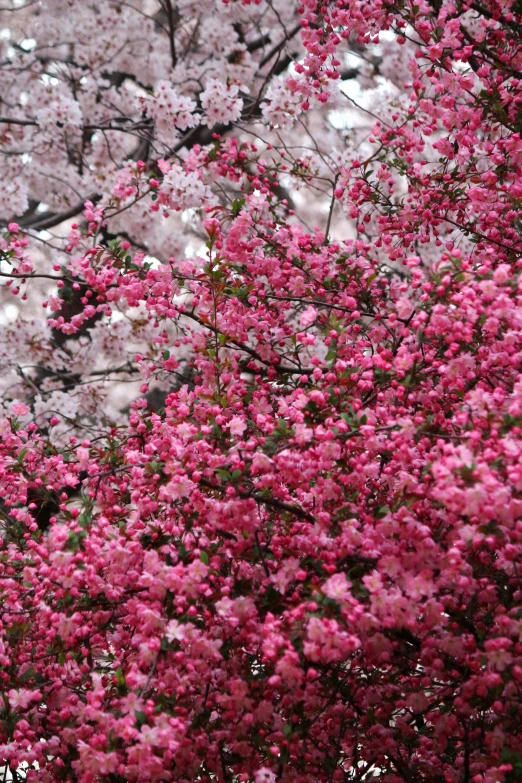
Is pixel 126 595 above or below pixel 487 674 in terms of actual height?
above

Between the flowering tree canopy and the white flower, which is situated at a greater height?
the white flower

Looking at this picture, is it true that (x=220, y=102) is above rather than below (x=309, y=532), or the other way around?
above

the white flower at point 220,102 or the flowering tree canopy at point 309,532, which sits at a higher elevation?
the white flower at point 220,102

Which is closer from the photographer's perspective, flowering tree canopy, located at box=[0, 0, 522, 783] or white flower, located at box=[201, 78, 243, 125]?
flowering tree canopy, located at box=[0, 0, 522, 783]

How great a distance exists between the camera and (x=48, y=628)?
8.78ft

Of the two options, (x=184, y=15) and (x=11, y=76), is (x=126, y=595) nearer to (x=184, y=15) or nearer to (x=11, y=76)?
(x=11, y=76)

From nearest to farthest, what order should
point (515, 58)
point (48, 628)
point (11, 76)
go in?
1. point (48, 628)
2. point (515, 58)
3. point (11, 76)

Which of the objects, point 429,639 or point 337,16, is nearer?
point 429,639

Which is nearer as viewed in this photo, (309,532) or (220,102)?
(309,532)

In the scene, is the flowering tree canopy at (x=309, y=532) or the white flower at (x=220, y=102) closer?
the flowering tree canopy at (x=309, y=532)

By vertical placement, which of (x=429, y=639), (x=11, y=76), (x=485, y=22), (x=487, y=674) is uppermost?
(x=11, y=76)

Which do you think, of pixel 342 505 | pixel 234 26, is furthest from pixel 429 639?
pixel 234 26

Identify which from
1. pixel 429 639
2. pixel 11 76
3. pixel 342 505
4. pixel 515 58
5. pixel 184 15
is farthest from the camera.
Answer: pixel 184 15

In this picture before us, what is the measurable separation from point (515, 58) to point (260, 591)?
96.8 inches
